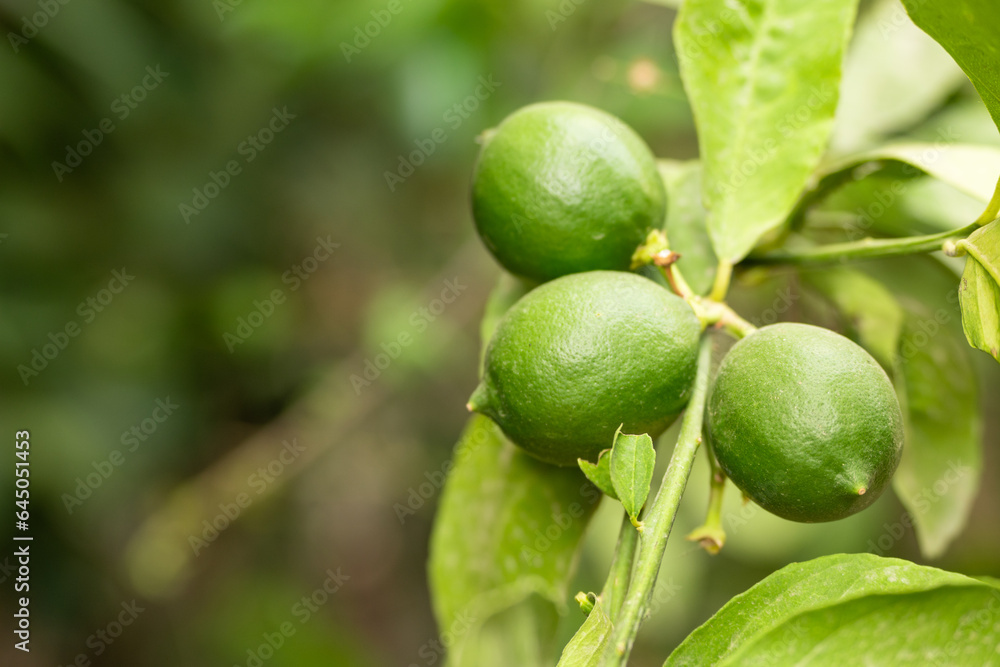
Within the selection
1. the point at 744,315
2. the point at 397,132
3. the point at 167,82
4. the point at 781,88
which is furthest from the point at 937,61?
the point at 167,82

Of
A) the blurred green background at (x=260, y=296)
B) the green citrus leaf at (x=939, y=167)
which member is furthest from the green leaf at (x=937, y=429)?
the blurred green background at (x=260, y=296)

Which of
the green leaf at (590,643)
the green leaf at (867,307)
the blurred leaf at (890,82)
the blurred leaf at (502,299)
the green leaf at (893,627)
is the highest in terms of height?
the blurred leaf at (502,299)

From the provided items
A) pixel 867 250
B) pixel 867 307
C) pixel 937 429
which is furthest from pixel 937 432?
pixel 867 250

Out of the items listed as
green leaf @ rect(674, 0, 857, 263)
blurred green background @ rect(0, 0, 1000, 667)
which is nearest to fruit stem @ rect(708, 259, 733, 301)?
green leaf @ rect(674, 0, 857, 263)

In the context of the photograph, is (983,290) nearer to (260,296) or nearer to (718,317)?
(718,317)

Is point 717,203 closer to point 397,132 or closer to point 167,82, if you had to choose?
point 397,132

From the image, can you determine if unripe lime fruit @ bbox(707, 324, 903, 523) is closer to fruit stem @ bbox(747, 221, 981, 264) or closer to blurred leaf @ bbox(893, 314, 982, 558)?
fruit stem @ bbox(747, 221, 981, 264)

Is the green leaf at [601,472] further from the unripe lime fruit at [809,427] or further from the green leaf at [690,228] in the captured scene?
the green leaf at [690,228]
